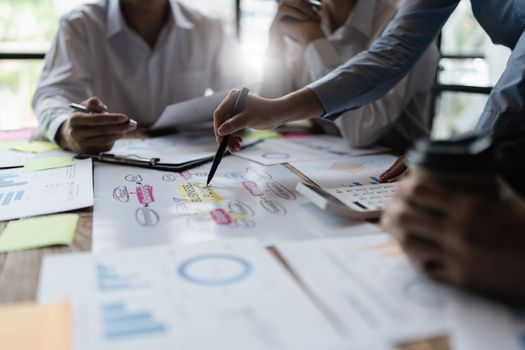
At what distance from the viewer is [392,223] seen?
47 centimetres

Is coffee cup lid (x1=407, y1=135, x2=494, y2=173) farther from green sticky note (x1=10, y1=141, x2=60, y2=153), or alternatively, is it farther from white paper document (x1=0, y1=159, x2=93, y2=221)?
green sticky note (x1=10, y1=141, x2=60, y2=153)

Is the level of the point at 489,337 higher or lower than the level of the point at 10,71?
higher

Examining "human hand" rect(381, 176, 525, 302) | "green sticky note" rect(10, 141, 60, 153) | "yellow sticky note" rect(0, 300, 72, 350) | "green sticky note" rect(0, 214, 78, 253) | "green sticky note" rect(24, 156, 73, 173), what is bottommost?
"green sticky note" rect(10, 141, 60, 153)

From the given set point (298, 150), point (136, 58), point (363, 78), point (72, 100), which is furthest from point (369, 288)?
point (136, 58)

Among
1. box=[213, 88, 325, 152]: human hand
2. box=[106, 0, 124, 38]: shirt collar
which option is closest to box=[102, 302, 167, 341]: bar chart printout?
box=[213, 88, 325, 152]: human hand

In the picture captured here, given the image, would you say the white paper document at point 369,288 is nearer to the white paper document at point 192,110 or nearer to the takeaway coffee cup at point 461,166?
the takeaway coffee cup at point 461,166

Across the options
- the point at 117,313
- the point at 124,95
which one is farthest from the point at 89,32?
the point at 117,313

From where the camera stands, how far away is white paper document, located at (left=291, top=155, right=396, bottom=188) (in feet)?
2.69

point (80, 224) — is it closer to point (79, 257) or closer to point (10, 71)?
point (79, 257)

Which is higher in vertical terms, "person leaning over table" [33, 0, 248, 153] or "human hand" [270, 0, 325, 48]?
"human hand" [270, 0, 325, 48]

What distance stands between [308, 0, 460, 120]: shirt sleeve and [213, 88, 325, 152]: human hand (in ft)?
0.08

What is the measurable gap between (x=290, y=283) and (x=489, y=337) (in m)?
0.17

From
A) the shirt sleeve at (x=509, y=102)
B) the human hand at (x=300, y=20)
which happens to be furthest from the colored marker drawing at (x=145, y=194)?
the human hand at (x=300, y=20)

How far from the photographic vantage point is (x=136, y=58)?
4.85ft
